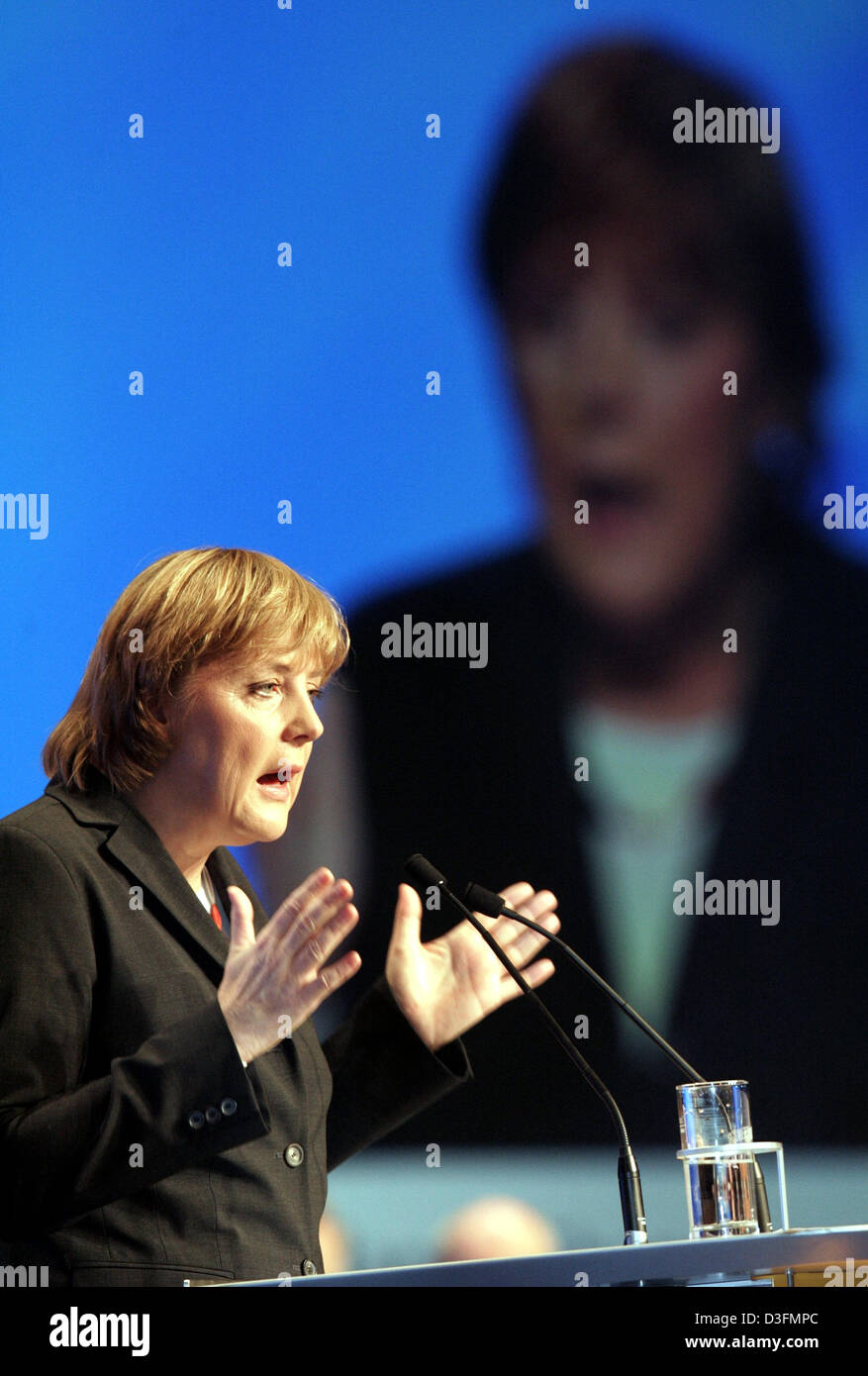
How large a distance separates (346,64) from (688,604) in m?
1.42

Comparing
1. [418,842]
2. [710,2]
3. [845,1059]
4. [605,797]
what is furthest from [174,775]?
[710,2]

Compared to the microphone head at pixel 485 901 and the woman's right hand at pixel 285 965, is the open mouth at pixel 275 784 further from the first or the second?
the woman's right hand at pixel 285 965

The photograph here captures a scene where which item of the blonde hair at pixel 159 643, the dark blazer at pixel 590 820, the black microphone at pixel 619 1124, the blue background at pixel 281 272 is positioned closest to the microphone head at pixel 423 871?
the black microphone at pixel 619 1124

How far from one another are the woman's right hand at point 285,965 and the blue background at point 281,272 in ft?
4.58

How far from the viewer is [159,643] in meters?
2.29

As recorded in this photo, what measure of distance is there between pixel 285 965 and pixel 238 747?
0.57 metres

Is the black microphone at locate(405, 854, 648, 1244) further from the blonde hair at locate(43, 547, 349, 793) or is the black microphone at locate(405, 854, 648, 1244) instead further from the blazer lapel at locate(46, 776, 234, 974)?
the blonde hair at locate(43, 547, 349, 793)

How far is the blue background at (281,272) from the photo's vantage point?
317 cm

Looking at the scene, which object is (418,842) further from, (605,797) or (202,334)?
(202,334)

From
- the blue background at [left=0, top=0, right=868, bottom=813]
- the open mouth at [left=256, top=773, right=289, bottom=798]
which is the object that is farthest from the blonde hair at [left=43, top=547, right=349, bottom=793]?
the blue background at [left=0, top=0, right=868, bottom=813]

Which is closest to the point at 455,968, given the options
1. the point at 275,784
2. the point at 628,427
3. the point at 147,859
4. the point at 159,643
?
the point at 275,784

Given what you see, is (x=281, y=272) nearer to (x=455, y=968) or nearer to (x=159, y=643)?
(x=159, y=643)

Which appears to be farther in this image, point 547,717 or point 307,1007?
point 547,717

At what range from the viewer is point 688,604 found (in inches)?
126
